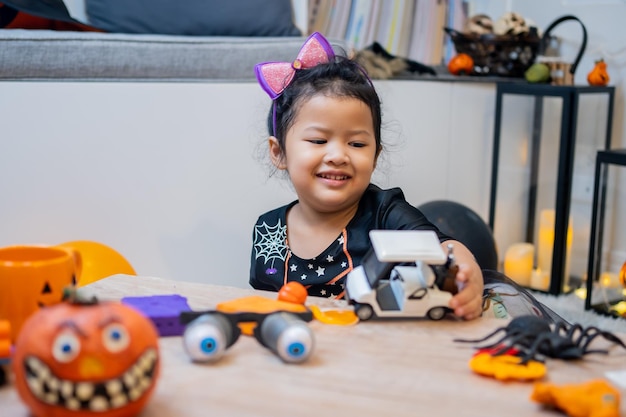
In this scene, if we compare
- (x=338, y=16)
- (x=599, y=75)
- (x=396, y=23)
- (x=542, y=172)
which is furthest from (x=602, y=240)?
(x=338, y=16)

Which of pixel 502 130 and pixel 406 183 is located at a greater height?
pixel 502 130

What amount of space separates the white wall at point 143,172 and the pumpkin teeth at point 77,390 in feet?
4.00

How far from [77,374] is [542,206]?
211cm

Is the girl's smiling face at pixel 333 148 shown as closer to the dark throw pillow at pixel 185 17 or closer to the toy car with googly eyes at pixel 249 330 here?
the toy car with googly eyes at pixel 249 330

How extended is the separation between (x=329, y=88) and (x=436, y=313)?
0.49m

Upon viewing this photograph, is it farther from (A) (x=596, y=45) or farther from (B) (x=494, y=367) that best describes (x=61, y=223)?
(A) (x=596, y=45)

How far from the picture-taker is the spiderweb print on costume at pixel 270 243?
1316 mm

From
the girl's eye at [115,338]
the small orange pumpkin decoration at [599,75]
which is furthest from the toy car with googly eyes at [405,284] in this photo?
the small orange pumpkin decoration at [599,75]

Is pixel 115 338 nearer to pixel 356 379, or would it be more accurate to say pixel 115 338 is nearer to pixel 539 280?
pixel 356 379

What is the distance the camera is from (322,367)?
0.72 meters

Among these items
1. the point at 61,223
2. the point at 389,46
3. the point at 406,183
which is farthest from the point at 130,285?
the point at 389,46

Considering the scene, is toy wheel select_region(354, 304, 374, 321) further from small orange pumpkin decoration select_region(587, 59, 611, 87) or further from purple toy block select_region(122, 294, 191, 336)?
small orange pumpkin decoration select_region(587, 59, 611, 87)

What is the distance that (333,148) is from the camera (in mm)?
1189

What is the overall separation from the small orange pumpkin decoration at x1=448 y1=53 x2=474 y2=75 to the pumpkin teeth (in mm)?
2119
